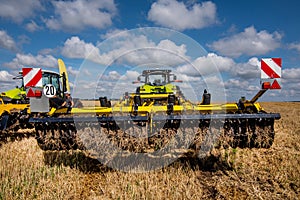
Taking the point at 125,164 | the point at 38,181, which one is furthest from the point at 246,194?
the point at 38,181

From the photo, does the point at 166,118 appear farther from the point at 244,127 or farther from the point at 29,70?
the point at 29,70

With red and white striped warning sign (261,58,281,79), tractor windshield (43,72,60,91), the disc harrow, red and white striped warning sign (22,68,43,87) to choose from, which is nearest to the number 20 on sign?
red and white striped warning sign (22,68,43,87)

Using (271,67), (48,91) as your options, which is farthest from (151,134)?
(271,67)

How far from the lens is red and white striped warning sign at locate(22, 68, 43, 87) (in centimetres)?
365

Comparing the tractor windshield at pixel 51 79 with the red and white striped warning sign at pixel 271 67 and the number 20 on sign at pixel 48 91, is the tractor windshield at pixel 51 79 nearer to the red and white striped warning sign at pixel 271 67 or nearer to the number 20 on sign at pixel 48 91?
the number 20 on sign at pixel 48 91

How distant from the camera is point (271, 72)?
336cm

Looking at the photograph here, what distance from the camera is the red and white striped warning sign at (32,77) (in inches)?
144

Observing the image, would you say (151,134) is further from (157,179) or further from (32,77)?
(32,77)

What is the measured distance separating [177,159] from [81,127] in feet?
6.93

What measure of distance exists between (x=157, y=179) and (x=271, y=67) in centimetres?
255

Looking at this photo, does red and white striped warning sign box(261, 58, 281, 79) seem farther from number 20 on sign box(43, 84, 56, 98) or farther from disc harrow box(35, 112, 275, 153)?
number 20 on sign box(43, 84, 56, 98)

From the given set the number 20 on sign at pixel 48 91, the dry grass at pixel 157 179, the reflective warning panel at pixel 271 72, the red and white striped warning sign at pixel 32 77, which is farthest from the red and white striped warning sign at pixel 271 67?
the red and white striped warning sign at pixel 32 77

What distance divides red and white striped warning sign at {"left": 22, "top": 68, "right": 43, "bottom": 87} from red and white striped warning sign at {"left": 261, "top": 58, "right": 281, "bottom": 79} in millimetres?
3647

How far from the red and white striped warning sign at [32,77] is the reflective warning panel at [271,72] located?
366cm
